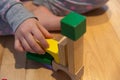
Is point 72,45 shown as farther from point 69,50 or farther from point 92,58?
point 92,58

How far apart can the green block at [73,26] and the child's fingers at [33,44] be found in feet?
0.35

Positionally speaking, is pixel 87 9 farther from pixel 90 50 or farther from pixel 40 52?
pixel 40 52

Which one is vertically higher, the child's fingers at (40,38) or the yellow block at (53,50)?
the child's fingers at (40,38)

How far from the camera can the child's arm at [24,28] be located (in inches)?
22.3

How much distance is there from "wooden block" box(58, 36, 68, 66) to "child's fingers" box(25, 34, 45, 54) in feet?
0.18

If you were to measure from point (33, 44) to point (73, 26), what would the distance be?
0.15 m

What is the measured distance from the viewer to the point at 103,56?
640 mm

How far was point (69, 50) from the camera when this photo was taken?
51cm

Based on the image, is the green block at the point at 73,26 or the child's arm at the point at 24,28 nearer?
the green block at the point at 73,26

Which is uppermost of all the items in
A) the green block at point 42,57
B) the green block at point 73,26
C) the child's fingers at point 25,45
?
the green block at point 73,26

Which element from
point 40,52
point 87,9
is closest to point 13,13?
point 40,52

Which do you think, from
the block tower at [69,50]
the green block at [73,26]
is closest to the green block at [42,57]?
the block tower at [69,50]

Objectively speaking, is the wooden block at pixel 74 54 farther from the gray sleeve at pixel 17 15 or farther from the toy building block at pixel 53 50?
the gray sleeve at pixel 17 15

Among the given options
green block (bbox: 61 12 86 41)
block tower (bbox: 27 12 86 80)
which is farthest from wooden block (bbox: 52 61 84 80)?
green block (bbox: 61 12 86 41)
